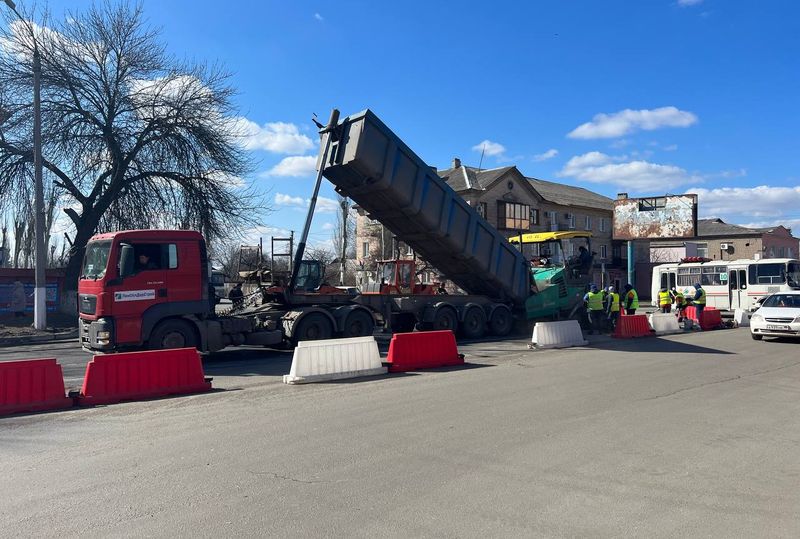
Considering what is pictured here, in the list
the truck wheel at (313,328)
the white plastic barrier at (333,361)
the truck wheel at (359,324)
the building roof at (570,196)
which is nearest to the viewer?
the white plastic barrier at (333,361)

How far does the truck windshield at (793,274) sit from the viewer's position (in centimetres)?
2412

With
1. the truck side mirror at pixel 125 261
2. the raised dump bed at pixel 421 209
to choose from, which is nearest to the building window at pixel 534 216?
the raised dump bed at pixel 421 209

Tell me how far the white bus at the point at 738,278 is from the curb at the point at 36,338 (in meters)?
24.4

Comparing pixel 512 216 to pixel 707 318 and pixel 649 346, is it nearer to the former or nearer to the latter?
pixel 707 318

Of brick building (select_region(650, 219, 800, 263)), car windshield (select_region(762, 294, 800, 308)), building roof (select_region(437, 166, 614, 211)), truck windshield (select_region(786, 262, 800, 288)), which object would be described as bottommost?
car windshield (select_region(762, 294, 800, 308))

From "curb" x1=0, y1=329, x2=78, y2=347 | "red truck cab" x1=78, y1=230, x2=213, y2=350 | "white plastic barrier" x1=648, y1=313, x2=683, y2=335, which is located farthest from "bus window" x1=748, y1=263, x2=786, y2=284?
"curb" x1=0, y1=329, x2=78, y2=347

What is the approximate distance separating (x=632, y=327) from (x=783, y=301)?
3.85 metres

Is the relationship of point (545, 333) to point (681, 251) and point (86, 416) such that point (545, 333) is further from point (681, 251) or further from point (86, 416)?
point (681, 251)

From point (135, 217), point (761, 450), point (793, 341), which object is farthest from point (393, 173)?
point (135, 217)

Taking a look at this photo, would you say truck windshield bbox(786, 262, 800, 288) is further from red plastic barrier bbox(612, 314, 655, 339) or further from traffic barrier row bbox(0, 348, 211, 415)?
traffic barrier row bbox(0, 348, 211, 415)

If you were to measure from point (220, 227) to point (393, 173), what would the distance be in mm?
12169

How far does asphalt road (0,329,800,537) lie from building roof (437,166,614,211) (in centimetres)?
3128

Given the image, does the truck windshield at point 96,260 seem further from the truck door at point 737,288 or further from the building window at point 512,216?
the building window at point 512,216

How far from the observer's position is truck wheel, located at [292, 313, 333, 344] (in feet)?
44.7
